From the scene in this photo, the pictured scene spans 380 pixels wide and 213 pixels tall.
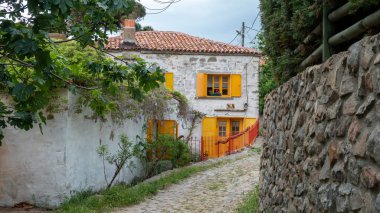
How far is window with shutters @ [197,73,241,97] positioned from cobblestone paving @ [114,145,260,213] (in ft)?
24.7

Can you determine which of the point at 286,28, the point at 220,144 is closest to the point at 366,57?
the point at 286,28

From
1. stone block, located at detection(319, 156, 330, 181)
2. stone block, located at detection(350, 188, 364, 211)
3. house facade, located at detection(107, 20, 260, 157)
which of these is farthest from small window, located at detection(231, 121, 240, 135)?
stone block, located at detection(350, 188, 364, 211)

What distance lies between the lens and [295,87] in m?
4.46

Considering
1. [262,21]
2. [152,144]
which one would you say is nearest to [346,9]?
[262,21]

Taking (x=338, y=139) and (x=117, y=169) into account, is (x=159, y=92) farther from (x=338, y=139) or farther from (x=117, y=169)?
(x=338, y=139)

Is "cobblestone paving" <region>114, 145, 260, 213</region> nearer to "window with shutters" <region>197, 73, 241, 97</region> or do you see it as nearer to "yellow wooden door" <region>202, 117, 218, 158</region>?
"yellow wooden door" <region>202, 117, 218, 158</region>

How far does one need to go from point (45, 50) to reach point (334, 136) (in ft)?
7.85

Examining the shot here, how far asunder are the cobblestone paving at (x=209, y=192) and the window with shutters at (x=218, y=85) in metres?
7.53

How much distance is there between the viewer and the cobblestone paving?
890 centimetres

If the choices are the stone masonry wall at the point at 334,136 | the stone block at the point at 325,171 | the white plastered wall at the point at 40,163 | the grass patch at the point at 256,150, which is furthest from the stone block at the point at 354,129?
the grass patch at the point at 256,150

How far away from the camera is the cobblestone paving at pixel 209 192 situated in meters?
8.90

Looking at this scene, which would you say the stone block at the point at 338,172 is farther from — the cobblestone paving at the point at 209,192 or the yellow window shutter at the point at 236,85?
the yellow window shutter at the point at 236,85

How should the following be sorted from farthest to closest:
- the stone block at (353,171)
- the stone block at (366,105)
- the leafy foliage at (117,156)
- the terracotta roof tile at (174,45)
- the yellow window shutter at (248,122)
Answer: the yellow window shutter at (248,122) → the terracotta roof tile at (174,45) → the leafy foliage at (117,156) → the stone block at (353,171) → the stone block at (366,105)

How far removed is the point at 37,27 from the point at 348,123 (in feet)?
8.07
